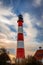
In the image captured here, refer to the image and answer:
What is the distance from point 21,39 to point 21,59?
254 centimetres

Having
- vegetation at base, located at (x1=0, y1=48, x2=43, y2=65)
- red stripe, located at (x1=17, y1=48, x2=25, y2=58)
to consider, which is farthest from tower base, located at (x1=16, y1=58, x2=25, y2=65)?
red stripe, located at (x1=17, y1=48, x2=25, y2=58)

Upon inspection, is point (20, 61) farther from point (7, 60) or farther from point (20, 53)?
point (7, 60)

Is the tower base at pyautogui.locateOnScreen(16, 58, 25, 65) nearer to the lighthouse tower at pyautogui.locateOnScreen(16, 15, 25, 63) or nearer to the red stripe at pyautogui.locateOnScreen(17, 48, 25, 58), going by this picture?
the lighthouse tower at pyautogui.locateOnScreen(16, 15, 25, 63)

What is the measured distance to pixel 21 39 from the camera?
3062 cm

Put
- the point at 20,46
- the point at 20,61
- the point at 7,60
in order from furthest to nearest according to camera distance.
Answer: the point at 20,46 → the point at 20,61 → the point at 7,60

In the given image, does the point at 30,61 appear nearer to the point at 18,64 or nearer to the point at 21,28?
the point at 18,64

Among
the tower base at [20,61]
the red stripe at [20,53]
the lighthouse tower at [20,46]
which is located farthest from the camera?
the red stripe at [20,53]

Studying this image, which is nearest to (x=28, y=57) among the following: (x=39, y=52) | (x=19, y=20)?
(x=19, y=20)

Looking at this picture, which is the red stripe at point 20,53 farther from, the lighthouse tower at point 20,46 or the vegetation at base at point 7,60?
the vegetation at base at point 7,60

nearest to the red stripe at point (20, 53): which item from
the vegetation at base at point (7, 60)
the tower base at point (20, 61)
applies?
the tower base at point (20, 61)

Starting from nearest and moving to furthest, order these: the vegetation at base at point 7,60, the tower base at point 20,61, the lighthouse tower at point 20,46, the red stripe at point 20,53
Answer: the vegetation at base at point 7,60
the tower base at point 20,61
the lighthouse tower at point 20,46
the red stripe at point 20,53

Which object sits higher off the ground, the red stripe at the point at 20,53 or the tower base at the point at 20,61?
the red stripe at the point at 20,53

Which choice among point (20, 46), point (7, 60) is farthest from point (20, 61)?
point (20, 46)

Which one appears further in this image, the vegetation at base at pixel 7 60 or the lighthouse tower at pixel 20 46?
the lighthouse tower at pixel 20 46
